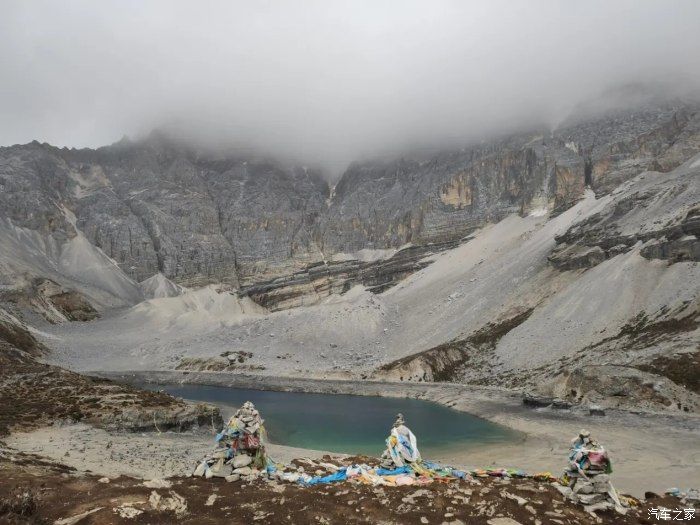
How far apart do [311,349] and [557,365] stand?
58.6m

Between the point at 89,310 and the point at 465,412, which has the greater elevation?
Result: the point at 89,310

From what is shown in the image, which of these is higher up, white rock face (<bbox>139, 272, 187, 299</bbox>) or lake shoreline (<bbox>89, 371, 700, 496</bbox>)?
white rock face (<bbox>139, 272, 187, 299</bbox>)

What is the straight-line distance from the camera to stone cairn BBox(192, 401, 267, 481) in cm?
1642

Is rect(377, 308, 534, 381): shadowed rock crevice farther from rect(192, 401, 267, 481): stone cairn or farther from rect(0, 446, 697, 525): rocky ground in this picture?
rect(0, 446, 697, 525): rocky ground

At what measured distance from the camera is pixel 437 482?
611 inches

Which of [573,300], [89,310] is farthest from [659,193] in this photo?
[89,310]

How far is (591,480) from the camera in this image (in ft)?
45.6

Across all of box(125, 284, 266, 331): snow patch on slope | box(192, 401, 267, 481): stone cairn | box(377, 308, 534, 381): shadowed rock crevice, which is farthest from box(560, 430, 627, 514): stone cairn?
box(125, 284, 266, 331): snow patch on slope

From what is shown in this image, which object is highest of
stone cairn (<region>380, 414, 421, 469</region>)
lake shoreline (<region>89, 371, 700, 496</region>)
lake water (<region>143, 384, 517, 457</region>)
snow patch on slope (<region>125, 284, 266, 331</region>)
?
snow patch on slope (<region>125, 284, 266, 331</region>)

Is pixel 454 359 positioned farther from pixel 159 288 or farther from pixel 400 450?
pixel 159 288

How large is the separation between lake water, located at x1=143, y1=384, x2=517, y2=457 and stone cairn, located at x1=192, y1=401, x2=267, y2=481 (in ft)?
72.7

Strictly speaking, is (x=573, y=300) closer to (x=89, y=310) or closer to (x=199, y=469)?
(x=199, y=469)

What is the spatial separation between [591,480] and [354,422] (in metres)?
42.4

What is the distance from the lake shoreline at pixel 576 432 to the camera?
26.8 metres
